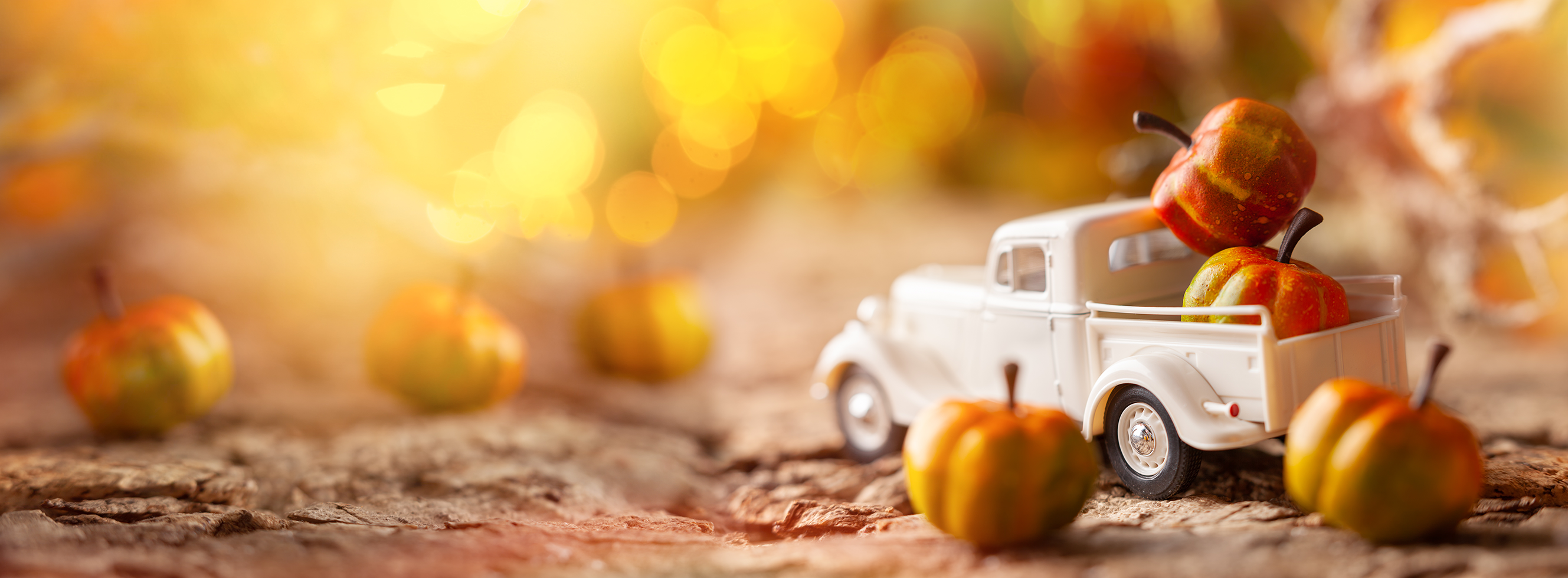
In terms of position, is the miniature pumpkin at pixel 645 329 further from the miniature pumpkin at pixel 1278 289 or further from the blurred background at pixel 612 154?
the miniature pumpkin at pixel 1278 289

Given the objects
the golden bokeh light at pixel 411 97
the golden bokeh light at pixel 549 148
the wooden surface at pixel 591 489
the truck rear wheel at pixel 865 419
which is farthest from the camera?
the golden bokeh light at pixel 549 148

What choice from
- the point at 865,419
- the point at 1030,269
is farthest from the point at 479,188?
the point at 1030,269

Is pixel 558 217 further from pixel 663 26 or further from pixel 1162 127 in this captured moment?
pixel 1162 127

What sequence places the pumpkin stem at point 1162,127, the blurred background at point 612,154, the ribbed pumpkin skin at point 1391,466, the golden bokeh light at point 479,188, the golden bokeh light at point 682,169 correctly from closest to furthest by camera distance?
the ribbed pumpkin skin at point 1391,466 → the pumpkin stem at point 1162,127 → the blurred background at point 612,154 → the golden bokeh light at point 479,188 → the golden bokeh light at point 682,169

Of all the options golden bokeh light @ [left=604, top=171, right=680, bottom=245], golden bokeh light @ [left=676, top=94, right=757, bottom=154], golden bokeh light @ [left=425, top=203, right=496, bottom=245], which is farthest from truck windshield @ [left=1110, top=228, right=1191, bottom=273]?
golden bokeh light @ [left=676, top=94, right=757, bottom=154]

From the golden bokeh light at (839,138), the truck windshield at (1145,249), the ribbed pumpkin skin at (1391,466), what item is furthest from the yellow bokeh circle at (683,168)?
Answer: the ribbed pumpkin skin at (1391,466)

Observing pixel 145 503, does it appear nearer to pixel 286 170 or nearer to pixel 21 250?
pixel 286 170
